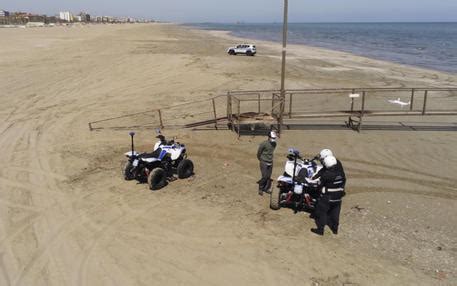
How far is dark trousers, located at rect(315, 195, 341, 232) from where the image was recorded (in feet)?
25.2

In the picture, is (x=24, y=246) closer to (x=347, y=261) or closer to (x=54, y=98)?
(x=347, y=261)

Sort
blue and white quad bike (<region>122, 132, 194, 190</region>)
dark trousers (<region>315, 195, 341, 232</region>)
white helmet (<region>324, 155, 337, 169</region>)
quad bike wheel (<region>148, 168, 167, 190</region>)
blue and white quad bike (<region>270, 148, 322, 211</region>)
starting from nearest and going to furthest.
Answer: white helmet (<region>324, 155, 337, 169</region>)
dark trousers (<region>315, 195, 341, 232</region>)
blue and white quad bike (<region>270, 148, 322, 211</region>)
quad bike wheel (<region>148, 168, 167, 190</region>)
blue and white quad bike (<region>122, 132, 194, 190</region>)

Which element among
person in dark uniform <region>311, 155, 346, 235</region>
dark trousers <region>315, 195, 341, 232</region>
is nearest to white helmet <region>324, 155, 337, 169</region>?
person in dark uniform <region>311, 155, 346, 235</region>

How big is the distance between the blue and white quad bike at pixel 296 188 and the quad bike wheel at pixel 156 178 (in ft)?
8.96

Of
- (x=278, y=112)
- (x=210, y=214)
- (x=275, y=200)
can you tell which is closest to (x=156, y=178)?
(x=210, y=214)

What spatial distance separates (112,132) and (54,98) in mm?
7298

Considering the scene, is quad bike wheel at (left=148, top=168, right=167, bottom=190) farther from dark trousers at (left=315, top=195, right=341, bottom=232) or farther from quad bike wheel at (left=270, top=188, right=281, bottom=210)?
dark trousers at (left=315, top=195, right=341, bottom=232)

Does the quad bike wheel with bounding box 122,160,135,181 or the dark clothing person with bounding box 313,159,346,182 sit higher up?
the dark clothing person with bounding box 313,159,346,182

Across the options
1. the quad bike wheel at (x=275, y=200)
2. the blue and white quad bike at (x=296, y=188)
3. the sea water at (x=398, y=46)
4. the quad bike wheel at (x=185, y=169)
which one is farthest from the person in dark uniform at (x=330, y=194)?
the sea water at (x=398, y=46)

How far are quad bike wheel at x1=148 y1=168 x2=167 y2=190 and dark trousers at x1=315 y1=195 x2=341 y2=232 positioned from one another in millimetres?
3832

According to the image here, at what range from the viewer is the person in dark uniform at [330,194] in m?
7.43

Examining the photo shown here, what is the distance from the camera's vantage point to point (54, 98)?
20.1 meters

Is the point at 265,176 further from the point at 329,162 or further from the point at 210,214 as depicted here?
the point at 329,162

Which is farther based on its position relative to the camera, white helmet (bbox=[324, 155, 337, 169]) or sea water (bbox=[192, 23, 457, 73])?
sea water (bbox=[192, 23, 457, 73])
